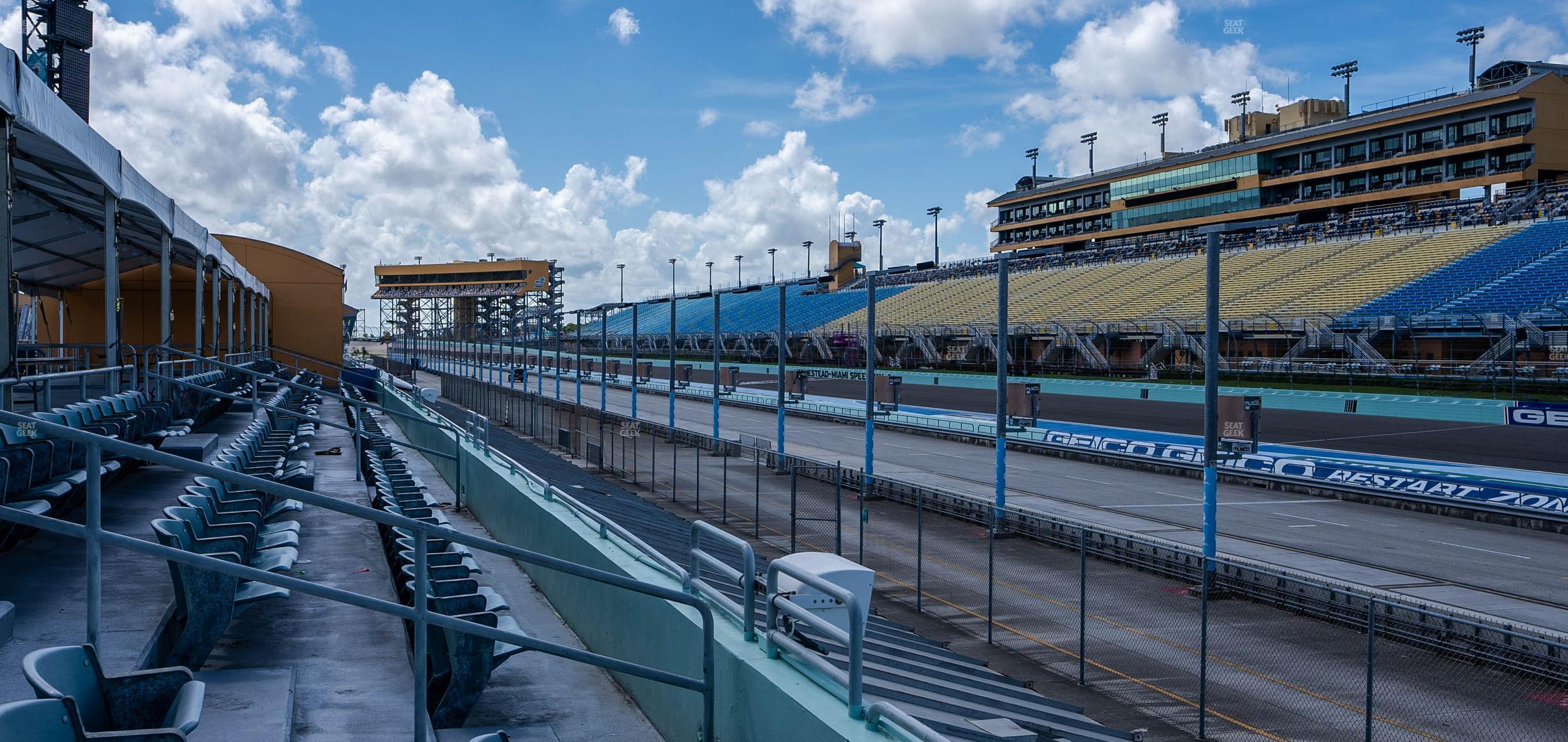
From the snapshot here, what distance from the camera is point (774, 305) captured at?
113 m

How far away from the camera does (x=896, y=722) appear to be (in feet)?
15.8

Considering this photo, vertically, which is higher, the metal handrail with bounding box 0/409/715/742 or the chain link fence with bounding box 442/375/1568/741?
the metal handrail with bounding box 0/409/715/742

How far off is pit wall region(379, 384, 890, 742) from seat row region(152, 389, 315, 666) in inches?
88.9

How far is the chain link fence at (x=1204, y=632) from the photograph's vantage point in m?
11.5

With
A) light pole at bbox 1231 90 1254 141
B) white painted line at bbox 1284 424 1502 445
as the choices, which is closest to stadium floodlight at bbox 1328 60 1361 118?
light pole at bbox 1231 90 1254 141

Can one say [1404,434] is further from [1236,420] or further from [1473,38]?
[1473,38]

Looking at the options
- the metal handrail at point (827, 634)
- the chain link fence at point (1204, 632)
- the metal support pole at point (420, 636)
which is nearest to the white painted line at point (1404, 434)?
the chain link fence at point (1204, 632)

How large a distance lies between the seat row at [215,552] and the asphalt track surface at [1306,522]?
15.7m

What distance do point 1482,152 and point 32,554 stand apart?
3454 inches

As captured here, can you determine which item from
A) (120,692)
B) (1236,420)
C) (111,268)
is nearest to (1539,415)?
(1236,420)

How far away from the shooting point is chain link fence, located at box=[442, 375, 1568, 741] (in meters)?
11.5

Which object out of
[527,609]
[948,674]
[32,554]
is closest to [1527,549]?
[948,674]

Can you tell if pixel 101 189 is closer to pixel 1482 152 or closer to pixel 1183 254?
pixel 1183 254

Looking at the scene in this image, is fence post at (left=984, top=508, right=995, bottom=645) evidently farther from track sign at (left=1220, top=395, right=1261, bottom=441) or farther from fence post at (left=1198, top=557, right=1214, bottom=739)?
track sign at (left=1220, top=395, right=1261, bottom=441)
